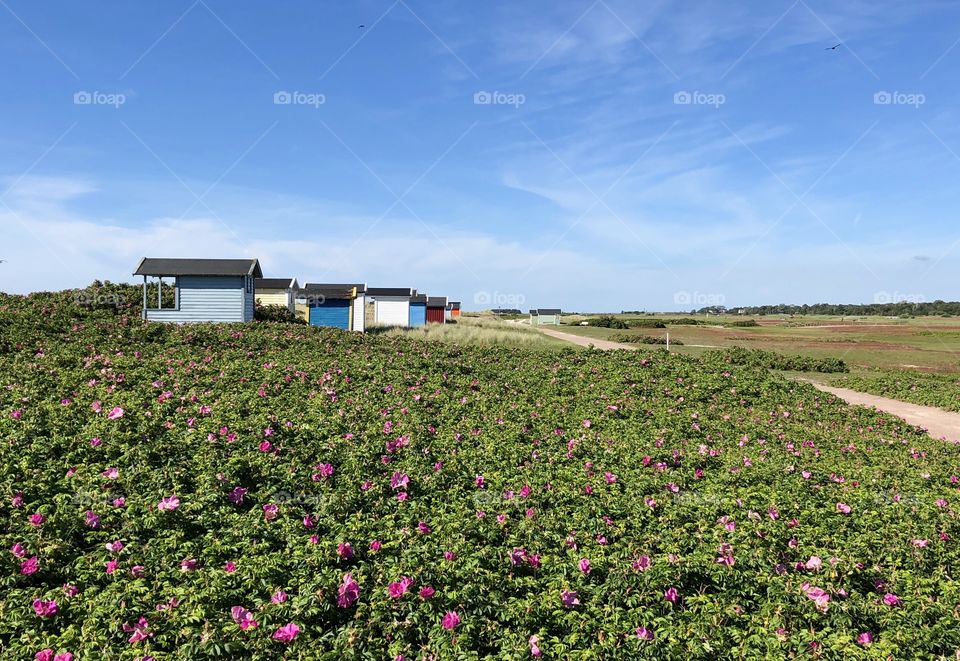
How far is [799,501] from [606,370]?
8.60 meters

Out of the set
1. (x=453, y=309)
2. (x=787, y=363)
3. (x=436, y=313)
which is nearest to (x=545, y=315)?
(x=453, y=309)

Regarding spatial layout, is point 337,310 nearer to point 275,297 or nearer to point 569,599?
point 275,297

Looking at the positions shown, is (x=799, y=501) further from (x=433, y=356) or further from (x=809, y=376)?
(x=809, y=376)

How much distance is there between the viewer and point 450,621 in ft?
13.6

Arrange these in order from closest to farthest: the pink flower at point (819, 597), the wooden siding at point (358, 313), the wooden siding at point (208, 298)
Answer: the pink flower at point (819, 597)
the wooden siding at point (208, 298)
the wooden siding at point (358, 313)

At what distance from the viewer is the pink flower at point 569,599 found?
14.7 feet

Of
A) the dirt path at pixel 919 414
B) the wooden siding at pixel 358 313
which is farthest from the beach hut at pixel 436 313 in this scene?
the dirt path at pixel 919 414

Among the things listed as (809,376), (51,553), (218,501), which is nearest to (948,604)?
(218,501)

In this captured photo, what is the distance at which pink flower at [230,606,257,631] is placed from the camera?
13.6ft

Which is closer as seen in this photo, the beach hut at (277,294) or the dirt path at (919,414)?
the dirt path at (919,414)

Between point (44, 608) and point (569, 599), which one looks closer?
point (44, 608)

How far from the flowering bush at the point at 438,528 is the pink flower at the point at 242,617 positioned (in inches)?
1.1

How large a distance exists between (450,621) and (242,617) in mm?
1530

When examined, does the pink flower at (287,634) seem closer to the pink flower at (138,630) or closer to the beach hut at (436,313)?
the pink flower at (138,630)
